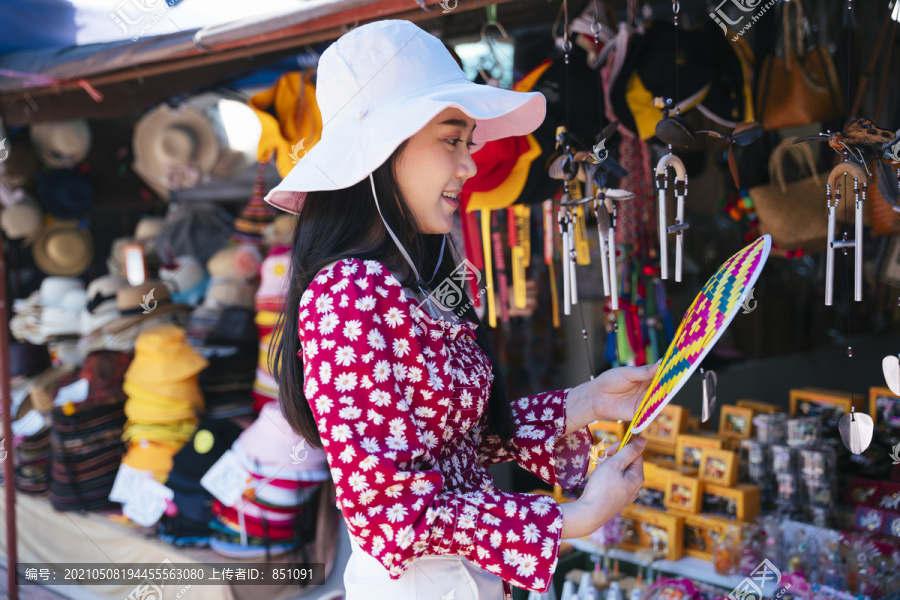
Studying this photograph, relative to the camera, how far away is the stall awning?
7.87 feet

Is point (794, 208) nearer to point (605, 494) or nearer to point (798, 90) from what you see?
point (798, 90)

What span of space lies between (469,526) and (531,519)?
10 centimetres

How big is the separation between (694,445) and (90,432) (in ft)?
9.22

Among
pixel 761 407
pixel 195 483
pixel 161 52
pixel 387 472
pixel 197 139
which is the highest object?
pixel 161 52

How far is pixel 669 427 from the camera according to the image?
9.22 feet

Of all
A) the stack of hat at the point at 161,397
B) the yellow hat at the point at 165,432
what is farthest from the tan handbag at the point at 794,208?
the yellow hat at the point at 165,432

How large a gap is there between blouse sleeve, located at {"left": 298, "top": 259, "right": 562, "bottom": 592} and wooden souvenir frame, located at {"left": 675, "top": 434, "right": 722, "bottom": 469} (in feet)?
5.34

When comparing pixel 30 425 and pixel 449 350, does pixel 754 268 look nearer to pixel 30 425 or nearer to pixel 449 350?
pixel 449 350

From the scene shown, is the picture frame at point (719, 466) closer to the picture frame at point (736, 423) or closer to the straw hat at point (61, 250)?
the picture frame at point (736, 423)

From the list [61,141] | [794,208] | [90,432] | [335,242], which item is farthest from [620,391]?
[61,141]

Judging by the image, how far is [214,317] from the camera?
3707 millimetres

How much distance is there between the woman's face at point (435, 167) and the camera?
1333mm

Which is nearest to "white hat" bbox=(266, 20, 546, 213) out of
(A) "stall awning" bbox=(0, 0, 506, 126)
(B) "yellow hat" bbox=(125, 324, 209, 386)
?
(A) "stall awning" bbox=(0, 0, 506, 126)

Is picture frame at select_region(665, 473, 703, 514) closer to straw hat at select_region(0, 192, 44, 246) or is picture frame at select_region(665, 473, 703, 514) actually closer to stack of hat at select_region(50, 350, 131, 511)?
stack of hat at select_region(50, 350, 131, 511)
